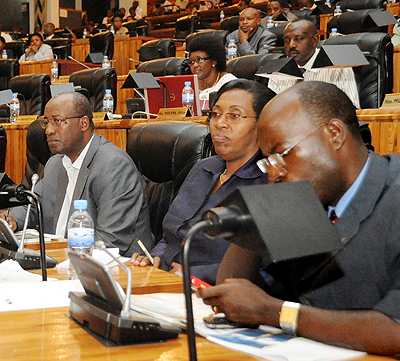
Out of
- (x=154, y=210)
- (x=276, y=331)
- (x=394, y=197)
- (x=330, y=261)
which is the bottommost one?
(x=154, y=210)

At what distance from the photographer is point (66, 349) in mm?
1031

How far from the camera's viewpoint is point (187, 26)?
A: 9.72 meters

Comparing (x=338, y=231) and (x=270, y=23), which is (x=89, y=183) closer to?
(x=338, y=231)

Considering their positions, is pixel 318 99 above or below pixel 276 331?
above

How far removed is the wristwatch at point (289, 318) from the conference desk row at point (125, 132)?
178 centimetres

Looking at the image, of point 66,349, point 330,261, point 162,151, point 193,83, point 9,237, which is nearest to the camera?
point 66,349

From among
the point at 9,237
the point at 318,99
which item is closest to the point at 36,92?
the point at 9,237

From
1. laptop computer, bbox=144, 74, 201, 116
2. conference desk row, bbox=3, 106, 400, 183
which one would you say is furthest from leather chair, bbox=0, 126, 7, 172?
laptop computer, bbox=144, 74, 201, 116

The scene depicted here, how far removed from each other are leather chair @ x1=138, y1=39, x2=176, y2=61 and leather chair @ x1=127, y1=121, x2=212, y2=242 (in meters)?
5.21

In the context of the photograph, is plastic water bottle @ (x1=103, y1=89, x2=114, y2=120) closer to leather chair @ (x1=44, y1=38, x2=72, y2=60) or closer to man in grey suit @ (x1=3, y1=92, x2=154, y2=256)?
man in grey suit @ (x1=3, y1=92, x2=154, y2=256)

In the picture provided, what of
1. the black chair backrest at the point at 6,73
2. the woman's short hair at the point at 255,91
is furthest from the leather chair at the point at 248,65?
the black chair backrest at the point at 6,73

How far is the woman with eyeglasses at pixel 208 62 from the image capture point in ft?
15.7

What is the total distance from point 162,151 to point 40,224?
1015 millimetres

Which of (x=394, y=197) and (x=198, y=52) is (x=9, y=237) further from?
(x=198, y=52)
